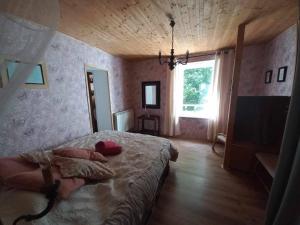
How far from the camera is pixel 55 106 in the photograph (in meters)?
2.29

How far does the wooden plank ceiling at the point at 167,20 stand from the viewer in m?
1.61

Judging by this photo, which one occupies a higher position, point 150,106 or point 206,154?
point 150,106

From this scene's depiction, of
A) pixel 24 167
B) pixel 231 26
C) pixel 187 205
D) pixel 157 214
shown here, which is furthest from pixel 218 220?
Result: pixel 231 26

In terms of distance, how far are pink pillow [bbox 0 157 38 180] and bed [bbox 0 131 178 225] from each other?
169 millimetres

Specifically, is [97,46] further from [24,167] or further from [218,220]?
[218,220]

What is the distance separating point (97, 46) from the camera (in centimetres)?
301

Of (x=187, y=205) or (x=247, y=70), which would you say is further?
(x=247, y=70)

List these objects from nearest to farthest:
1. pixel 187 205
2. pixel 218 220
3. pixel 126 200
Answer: pixel 126 200, pixel 218 220, pixel 187 205

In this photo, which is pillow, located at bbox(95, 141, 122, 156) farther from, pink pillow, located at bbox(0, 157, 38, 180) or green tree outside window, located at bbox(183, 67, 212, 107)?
green tree outside window, located at bbox(183, 67, 212, 107)

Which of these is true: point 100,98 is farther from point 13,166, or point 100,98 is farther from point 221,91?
point 221,91

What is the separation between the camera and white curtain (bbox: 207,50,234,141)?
3309 millimetres

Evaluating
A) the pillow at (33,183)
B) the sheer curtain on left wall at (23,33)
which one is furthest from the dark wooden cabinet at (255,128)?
the sheer curtain on left wall at (23,33)

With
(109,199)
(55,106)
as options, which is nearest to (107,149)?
(109,199)

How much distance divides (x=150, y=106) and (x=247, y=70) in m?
2.73
